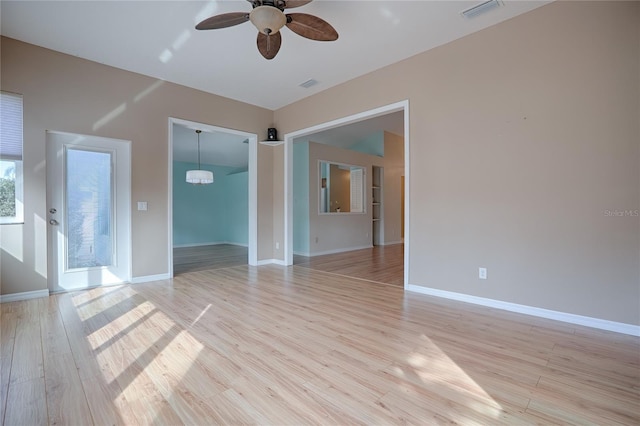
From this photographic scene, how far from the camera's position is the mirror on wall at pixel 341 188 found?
294 inches

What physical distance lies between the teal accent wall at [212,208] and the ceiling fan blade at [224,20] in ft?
20.2

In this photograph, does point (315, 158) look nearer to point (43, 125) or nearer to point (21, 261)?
point (43, 125)

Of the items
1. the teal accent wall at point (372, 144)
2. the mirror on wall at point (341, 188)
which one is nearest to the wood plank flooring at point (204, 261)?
the mirror on wall at point (341, 188)

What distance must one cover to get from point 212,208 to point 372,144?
5.40 meters

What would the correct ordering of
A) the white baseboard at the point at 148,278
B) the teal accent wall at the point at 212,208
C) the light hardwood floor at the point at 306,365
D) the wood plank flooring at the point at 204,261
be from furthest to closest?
1. the teal accent wall at the point at 212,208
2. the wood plank flooring at the point at 204,261
3. the white baseboard at the point at 148,278
4. the light hardwood floor at the point at 306,365

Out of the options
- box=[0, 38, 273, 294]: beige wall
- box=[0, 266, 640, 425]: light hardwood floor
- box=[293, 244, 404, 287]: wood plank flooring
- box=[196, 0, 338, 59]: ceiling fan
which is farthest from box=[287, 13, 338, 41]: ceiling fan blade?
box=[293, 244, 404, 287]: wood plank flooring

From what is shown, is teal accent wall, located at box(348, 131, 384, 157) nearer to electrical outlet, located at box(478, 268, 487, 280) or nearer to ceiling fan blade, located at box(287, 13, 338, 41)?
electrical outlet, located at box(478, 268, 487, 280)

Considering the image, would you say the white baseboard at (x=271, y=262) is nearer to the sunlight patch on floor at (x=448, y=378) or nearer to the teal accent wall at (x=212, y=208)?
the teal accent wall at (x=212, y=208)

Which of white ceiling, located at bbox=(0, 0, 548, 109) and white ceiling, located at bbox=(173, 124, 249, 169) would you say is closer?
white ceiling, located at bbox=(0, 0, 548, 109)

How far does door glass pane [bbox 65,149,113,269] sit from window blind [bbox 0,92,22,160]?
1.54 ft

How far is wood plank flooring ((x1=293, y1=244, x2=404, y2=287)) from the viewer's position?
458cm

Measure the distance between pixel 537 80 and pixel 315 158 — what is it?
4.63 m

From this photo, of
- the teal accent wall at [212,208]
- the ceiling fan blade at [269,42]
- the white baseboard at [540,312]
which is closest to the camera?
the white baseboard at [540,312]

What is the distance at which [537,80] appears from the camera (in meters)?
2.84
